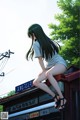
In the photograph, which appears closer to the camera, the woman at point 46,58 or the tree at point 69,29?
the woman at point 46,58

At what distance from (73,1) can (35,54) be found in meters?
19.2

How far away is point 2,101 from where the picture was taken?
11.2 m

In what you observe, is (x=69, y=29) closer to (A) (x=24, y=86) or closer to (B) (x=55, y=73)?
(A) (x=24, y=86)

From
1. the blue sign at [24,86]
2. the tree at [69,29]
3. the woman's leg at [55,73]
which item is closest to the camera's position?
the woman's leg at [55,73]

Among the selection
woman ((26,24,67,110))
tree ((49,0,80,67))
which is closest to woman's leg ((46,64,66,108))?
woman ((26,24,67,110))

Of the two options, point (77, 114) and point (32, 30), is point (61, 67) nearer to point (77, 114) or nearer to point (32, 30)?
point (32, 30)

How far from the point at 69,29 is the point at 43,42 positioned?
17.6 meters

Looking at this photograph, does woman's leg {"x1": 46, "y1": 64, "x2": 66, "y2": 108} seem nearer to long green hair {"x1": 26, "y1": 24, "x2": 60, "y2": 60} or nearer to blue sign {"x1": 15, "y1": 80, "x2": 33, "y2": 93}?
long green hair {"x1": 26, "y1": 24, "x2": 60, "y2": 60}

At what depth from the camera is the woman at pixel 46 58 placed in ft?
21.2

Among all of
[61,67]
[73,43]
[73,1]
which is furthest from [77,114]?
[73,1]

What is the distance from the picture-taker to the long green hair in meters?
6.50

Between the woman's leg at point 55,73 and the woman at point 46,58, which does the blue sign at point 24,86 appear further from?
the woman's leg at point 55,73

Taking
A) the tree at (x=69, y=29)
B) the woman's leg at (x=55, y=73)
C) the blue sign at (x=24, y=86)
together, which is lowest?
the woman's leg at (x=55, y=73)

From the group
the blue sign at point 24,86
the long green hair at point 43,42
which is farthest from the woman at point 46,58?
the blue sign at point 24,86
